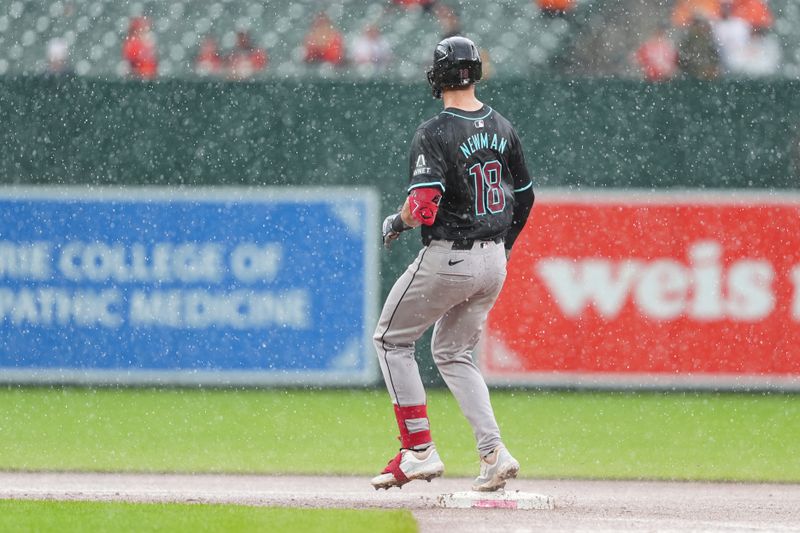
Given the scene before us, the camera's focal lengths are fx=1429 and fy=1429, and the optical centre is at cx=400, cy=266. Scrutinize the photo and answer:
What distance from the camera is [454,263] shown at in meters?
5.66

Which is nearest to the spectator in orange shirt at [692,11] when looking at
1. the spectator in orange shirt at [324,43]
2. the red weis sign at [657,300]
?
the red weis sign at [657,300]

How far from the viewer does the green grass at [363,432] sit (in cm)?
716

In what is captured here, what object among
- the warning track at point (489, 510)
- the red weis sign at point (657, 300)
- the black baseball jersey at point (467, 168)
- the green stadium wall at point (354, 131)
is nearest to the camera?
the warning track at point (489, 510)

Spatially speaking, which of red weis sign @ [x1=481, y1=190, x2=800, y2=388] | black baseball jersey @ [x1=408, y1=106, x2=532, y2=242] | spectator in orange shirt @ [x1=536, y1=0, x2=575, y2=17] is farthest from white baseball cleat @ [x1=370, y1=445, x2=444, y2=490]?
spectator in orange shirt @ [x1=536, y1=0, x2=575, y2=17]

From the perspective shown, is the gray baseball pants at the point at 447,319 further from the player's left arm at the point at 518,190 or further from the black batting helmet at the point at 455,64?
the black batting helmet at the point at 455,64

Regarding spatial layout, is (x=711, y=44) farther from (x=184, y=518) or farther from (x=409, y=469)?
(x=184, y=518)

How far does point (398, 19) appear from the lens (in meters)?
10.9

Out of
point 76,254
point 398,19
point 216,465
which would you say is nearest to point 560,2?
point 398,19

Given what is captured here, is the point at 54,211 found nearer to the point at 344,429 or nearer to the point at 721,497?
the point at 344,429

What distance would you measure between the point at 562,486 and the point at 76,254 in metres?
4.55

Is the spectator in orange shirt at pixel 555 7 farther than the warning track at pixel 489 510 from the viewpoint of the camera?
Yes

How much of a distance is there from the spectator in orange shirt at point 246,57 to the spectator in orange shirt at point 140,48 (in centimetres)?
59

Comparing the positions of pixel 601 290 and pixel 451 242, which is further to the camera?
pixel 601 290

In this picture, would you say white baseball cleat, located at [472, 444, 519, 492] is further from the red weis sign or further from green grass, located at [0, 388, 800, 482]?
the red weis sign
